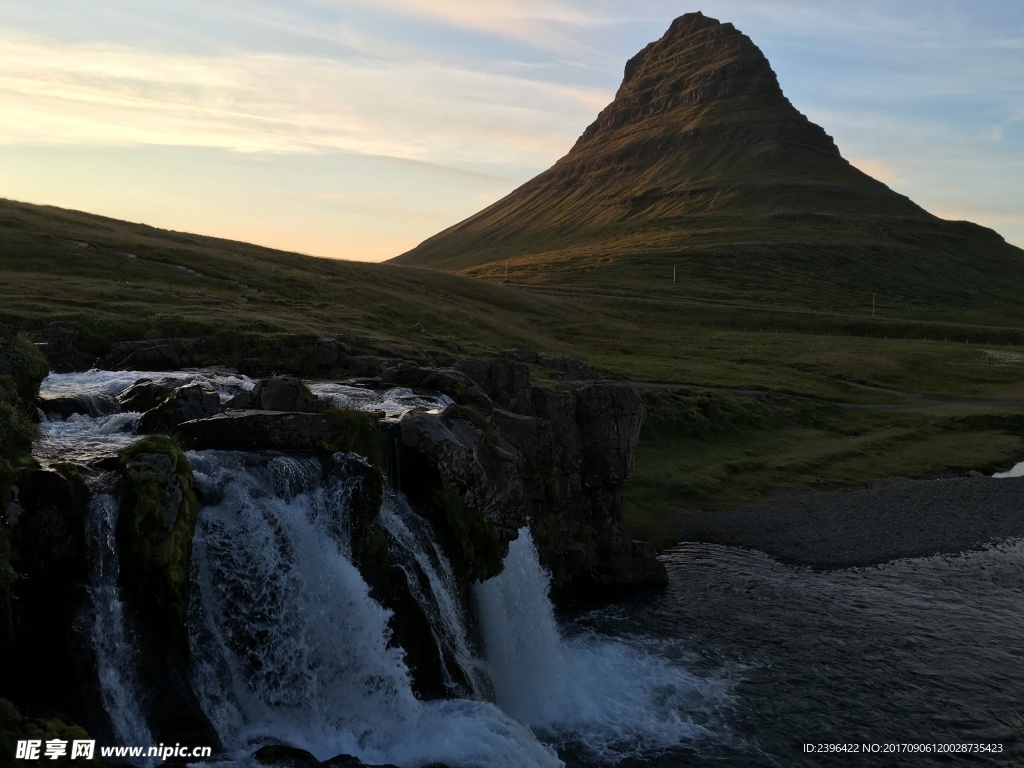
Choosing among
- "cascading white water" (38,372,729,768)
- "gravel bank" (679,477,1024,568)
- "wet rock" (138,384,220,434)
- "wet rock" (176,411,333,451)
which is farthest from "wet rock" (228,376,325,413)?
"gravel bank" (679,477,1024,568)

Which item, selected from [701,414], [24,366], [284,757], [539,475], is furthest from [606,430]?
[701,414]

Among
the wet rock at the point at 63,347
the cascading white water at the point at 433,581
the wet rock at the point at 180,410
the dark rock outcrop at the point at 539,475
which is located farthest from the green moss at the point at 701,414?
the wet rock at the point at 180,410

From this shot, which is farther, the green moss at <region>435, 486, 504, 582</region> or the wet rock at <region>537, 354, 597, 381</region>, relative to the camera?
the wet rock at <region>537, 354, 597, 381</region>

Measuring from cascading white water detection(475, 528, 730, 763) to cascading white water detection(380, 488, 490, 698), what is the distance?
2.35 meters

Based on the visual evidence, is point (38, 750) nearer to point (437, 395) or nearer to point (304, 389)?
point (304, 389)

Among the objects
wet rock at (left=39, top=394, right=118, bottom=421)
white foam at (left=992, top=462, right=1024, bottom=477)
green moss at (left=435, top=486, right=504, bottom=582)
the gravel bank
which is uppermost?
wet rock at (left=39, top=394, right=118, bottom=421)

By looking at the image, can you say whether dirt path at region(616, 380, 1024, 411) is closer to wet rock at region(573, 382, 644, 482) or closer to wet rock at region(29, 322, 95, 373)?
wet rock at region(573, 382, 644, 482)

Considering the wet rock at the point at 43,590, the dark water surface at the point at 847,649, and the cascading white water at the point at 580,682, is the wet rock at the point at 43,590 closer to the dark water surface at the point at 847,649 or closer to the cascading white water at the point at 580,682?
the cascading white water at the point at 580,682

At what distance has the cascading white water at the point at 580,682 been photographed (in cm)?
2856

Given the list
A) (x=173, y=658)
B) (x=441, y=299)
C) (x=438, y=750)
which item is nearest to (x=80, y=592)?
(x=173, y=658)

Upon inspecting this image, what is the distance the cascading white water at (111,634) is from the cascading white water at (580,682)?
1421 cm

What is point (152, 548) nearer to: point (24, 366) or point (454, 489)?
point (454, 489)

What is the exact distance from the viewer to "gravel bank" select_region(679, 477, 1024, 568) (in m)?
49.3

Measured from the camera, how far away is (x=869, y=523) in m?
54.5
